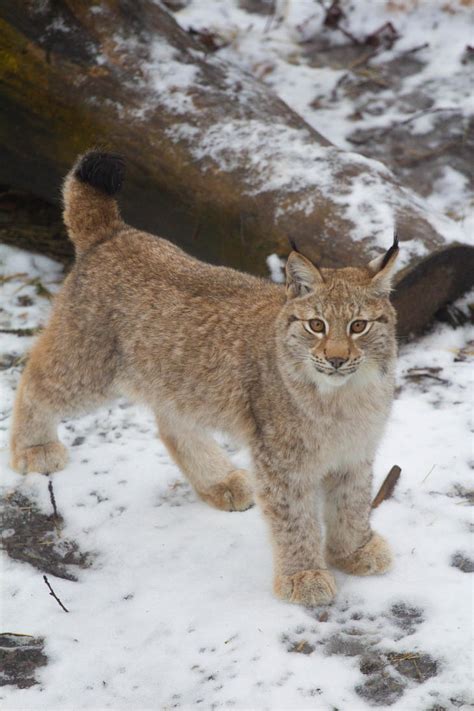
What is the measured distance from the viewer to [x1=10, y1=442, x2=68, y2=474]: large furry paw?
15.6 feet

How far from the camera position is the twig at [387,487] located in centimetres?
439

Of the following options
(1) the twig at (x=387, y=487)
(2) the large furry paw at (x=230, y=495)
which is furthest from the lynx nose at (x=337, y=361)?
(2) the large furry paw at (x=230, y=495)

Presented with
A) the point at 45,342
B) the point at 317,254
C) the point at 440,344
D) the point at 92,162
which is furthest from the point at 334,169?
the point at 45,342

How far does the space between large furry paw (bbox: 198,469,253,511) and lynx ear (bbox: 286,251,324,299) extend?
1.25 metres

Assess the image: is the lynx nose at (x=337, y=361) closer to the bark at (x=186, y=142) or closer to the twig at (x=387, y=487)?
the twig at (x=387, y=487)

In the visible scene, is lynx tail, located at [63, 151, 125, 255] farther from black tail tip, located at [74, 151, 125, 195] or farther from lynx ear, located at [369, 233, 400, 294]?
lynx ear, located at [369, 233, 400, 294]

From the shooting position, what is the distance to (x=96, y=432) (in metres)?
5.16

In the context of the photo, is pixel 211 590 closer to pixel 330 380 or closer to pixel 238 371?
pixel 238 371

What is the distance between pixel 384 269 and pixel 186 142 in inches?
95.0

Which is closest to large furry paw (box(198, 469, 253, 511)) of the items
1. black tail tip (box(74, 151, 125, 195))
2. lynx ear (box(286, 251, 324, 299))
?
lynx ear (box(286, 251, 324, 299))

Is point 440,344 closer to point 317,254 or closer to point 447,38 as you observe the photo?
point 317,254

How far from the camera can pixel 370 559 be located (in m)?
3.90

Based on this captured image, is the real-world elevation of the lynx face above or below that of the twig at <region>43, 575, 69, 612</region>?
above

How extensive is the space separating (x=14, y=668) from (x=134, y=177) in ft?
10.4
